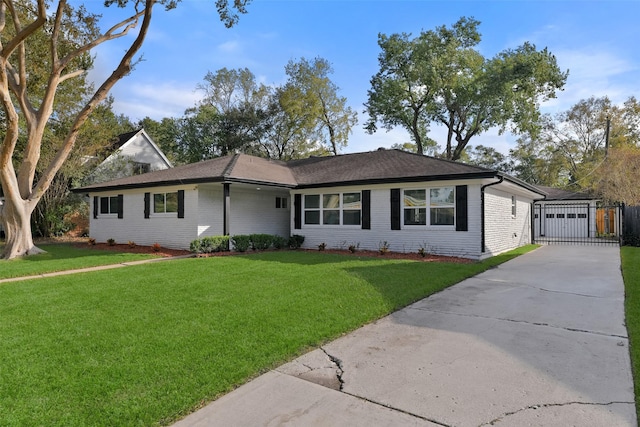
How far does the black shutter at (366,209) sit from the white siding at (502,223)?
12.7 feet

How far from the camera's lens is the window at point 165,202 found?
14318 mm

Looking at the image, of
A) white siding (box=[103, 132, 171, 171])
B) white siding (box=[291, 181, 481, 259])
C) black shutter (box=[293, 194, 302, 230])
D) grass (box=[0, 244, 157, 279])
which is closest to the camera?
grass (box=[0, 244, 157, 279])

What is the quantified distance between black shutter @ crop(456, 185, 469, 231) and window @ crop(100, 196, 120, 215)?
1384 centimetres

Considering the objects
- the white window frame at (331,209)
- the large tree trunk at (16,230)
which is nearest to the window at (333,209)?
the white window frame at (331,209)

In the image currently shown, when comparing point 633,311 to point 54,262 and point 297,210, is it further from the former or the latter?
point 54,262

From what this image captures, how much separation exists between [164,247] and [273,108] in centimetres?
1932

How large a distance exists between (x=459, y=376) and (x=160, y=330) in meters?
3.26

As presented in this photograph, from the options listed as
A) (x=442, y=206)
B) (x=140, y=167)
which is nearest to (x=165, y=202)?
(x=442, y=206)

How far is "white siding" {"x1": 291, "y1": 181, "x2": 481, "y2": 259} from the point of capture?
1151 cm

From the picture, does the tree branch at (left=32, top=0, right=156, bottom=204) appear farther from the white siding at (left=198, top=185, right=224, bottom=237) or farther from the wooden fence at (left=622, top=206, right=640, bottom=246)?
the wooden fence at (left=622, top=206, right=640, bottom=246)

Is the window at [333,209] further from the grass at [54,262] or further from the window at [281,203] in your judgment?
the grass at [54,262]

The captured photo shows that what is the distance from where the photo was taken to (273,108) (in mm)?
30891

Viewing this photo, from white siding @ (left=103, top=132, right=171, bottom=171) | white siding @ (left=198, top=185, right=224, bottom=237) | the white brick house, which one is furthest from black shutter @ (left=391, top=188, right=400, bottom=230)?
white siding @ (left=103, top=132, right=171, bottom=171)

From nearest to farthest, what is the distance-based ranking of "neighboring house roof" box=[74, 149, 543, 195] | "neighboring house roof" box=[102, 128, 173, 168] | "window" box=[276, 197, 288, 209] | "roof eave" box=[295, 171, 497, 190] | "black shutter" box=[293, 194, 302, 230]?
"roof eave" box=[295, 171, 497, 190]
"neighboring house roof" box=[74, 149, 543, 195]
"black shutter" box=[293, 194, 302, 230]
"window" box=[276, 197, 288, 209]
"neighboring house roof" box=[102, 128, 173, 168]
